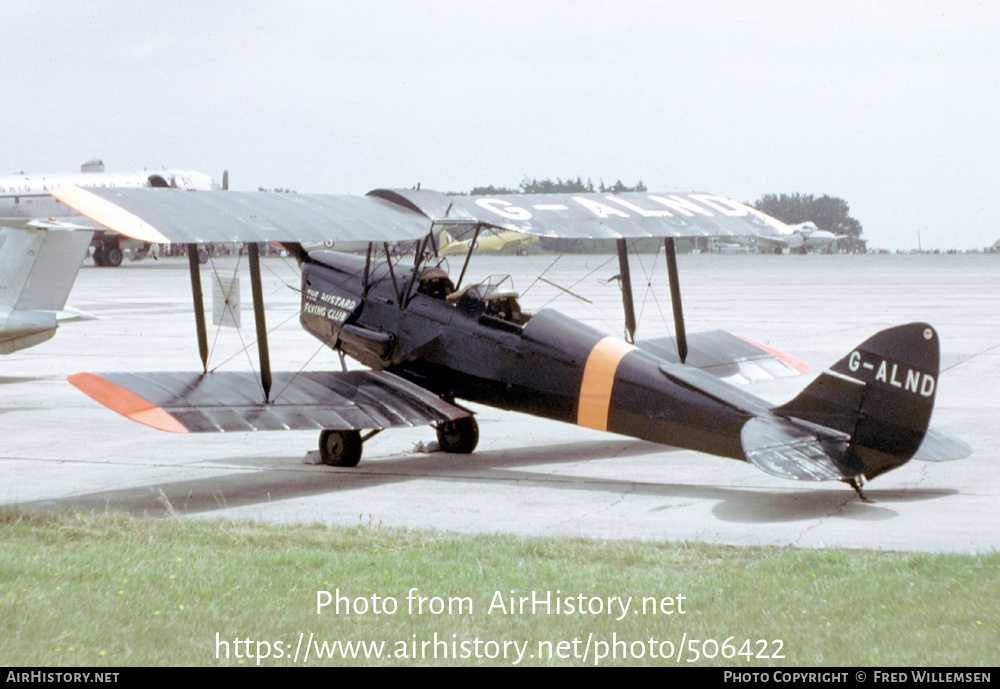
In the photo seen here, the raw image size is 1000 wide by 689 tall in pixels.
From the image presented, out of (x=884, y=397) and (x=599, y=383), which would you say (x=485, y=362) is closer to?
(x=599, y=383)

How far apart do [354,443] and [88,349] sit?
13.7 metres

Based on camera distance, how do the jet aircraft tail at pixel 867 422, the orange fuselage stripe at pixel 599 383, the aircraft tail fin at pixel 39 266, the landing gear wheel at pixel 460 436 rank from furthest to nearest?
the aircraft tail fin at pixel 39 266, the landing gear wheel at pixel 460 436, the orange fuselage stripe at pixel 599 383, the jet aircraft tail at pixel 867 422

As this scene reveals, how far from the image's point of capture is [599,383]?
996 centimetres

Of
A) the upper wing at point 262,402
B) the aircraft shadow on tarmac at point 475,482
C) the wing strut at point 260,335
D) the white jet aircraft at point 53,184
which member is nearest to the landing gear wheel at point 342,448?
the aircraft shadow on tarmac at point 475,482

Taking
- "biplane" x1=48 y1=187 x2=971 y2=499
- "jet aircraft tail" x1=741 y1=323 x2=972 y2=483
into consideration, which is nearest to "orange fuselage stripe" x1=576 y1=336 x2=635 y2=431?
"biplane" x1=48 y1=187 x2=971 y2=499

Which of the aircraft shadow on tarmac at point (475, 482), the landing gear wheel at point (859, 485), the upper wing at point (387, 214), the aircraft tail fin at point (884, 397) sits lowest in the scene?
the aircraft shadow on tarmac at point (475, 482)

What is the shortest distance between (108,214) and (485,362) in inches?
147

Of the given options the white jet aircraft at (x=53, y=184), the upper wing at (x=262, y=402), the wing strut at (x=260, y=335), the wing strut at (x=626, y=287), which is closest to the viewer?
the upper wing at (x=262, y=402)

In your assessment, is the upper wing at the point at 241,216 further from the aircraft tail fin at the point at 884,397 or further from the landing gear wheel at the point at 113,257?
the landing gear wheel at the point at 113,257

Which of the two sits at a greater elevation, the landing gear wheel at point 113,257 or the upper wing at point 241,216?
the upper wing at point 241,216

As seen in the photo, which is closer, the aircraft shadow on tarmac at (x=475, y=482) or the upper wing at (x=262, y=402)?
the aircraft shadow on tarmac at (x=475, y=482)

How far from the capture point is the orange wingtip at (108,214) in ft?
27.3

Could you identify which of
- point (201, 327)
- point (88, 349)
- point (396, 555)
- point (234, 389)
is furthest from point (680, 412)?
point (88, 349)

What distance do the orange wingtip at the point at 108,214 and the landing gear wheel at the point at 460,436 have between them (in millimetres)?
4061
